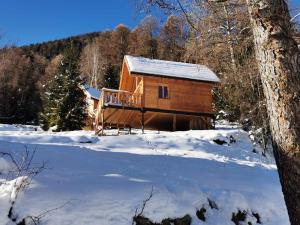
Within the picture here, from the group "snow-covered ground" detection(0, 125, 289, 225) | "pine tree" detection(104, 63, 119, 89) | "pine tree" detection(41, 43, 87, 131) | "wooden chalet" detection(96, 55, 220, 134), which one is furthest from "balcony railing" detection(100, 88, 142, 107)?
"pine tree" detection(104, 63, 119, 89)

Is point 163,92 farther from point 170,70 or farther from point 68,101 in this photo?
point 68,101

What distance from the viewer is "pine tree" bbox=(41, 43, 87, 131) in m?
25.1

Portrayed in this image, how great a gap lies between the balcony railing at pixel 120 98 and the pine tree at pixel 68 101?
468 centimetres

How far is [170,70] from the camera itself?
73.9ft

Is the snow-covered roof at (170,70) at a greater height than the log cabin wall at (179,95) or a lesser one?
greater

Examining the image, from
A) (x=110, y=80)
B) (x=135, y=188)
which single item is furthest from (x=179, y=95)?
(x=110, y=80)

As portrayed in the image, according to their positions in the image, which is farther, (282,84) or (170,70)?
(170,70)

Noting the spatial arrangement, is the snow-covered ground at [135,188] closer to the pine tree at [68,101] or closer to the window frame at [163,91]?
the window frame at [163,91]

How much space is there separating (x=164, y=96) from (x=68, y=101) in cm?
655

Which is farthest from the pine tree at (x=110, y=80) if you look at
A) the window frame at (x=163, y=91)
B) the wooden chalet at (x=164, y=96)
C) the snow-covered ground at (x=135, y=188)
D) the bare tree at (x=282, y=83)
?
the bare tree at (x=282, y=83)

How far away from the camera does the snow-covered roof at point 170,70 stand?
2172cm

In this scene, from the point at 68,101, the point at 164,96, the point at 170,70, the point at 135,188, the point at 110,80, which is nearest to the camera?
the point at 135,188

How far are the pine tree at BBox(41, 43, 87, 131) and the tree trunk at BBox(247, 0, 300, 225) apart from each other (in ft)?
71.4

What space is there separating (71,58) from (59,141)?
41.8 feet
